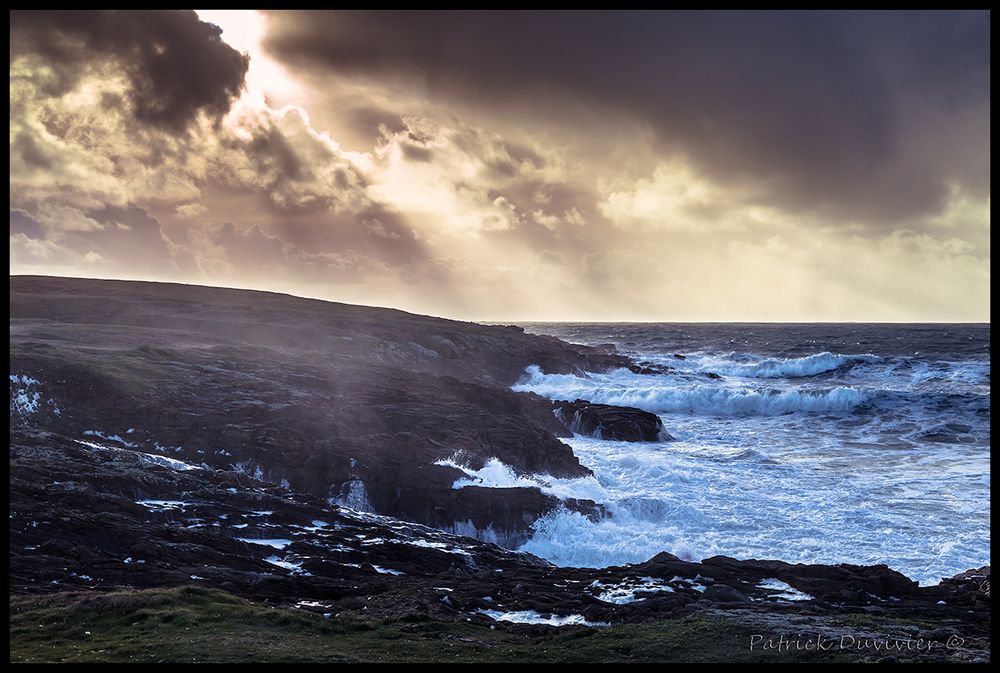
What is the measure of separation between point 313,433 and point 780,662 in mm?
21453

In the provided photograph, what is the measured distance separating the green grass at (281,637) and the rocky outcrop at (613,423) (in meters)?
30.0

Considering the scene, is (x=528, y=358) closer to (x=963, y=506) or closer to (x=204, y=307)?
(x=204, y=307)

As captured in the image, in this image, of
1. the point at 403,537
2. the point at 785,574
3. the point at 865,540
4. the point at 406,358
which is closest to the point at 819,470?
the point at 865,540

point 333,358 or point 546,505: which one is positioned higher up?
point 333,358

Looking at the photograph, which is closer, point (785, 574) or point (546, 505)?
point (785, 574)

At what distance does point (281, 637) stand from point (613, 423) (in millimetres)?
33689

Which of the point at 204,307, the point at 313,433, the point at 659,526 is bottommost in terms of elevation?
the point at 659,526

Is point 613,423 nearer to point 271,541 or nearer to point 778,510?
point 778,510

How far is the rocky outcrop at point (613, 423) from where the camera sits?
44562 millimetres

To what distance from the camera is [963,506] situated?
29.2m

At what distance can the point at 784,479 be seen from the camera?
112 feet

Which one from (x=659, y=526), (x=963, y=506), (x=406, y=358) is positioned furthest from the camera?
(x=406, y=358)

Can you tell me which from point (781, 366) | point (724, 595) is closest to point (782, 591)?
point (724, 595)
